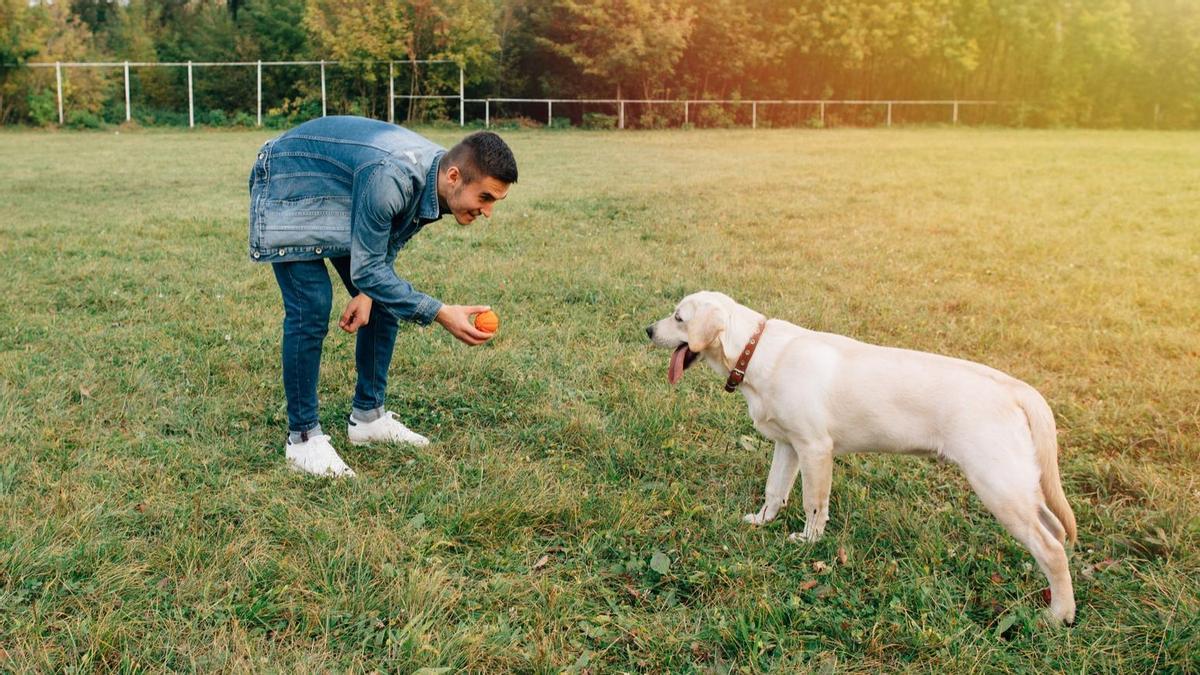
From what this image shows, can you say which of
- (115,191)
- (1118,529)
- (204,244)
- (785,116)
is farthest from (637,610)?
(785,116)

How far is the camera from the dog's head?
4.09 m

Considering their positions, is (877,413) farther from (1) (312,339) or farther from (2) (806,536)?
(1) (312,339)

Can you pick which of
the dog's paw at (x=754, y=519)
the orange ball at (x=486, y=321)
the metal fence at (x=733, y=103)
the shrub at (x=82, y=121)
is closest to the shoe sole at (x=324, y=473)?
the orange ball at (x=486, y=321)

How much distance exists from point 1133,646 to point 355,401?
3.83 metres

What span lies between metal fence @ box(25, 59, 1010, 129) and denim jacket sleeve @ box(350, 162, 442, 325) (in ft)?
122

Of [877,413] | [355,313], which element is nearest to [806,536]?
[877,413]

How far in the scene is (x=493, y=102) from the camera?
4456 cm

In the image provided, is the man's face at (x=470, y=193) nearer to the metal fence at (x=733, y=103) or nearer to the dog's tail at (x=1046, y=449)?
the dog's tail at (x=1046, y=449)

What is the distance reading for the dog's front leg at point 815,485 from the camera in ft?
12.7

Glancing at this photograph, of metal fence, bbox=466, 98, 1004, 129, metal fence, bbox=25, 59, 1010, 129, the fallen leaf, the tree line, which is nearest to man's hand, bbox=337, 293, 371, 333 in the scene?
the fallen leaf

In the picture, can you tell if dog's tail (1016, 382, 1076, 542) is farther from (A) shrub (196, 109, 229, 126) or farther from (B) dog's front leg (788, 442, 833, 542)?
(A) shrub (196, 109, 229, 126)

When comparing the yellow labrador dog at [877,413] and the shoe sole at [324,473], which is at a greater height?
the yellow labrador dog at [877,413]

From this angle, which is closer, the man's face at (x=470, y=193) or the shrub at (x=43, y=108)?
the man's face at (x=470, y=193)

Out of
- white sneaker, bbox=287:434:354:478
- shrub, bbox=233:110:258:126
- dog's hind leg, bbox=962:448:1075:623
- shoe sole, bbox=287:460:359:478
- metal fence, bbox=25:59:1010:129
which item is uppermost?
metal fence, bbox=25:59:1010:129
